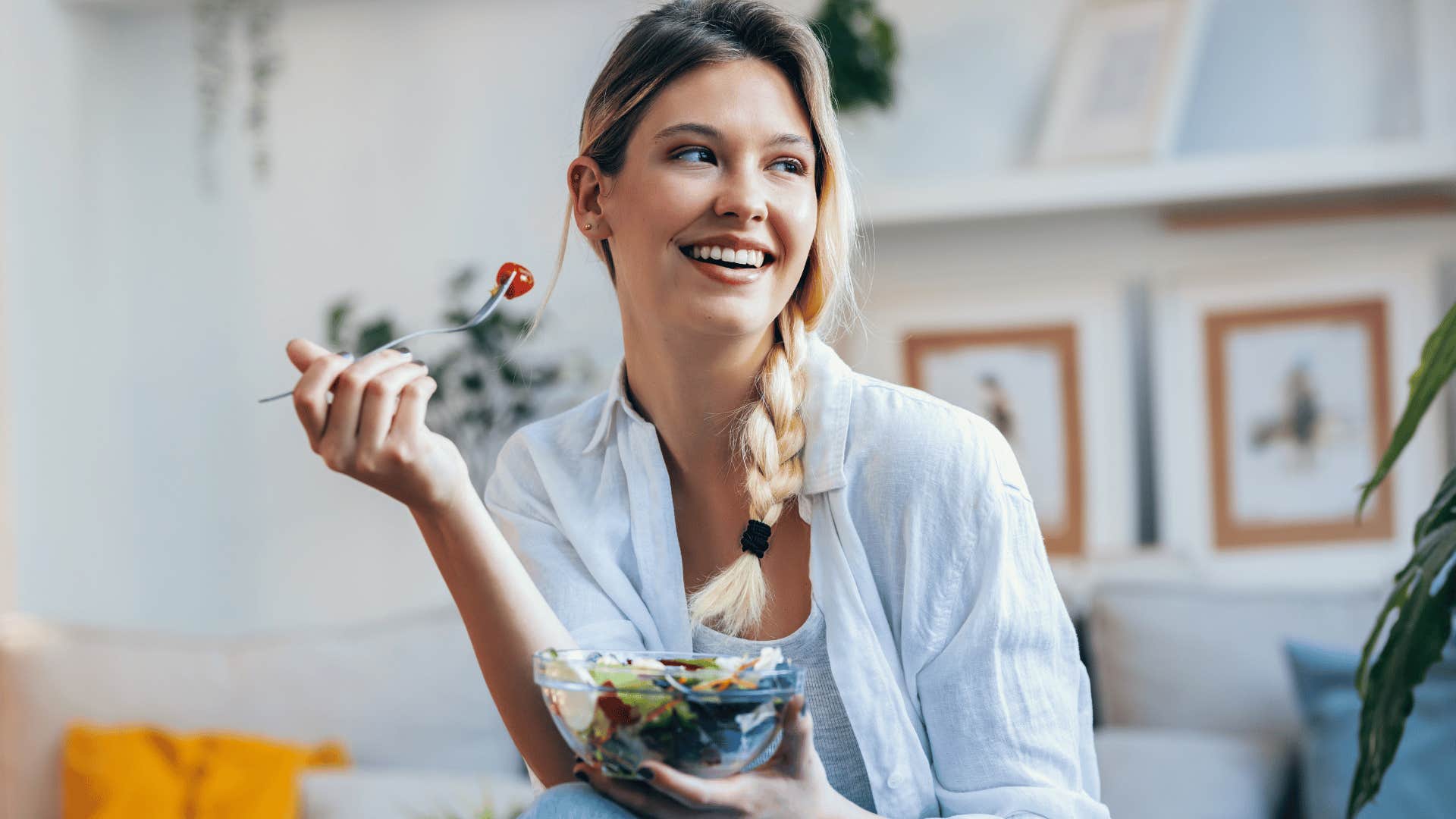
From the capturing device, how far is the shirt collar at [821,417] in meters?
1.20

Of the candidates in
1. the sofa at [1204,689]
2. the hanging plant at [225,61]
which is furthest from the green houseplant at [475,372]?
the sofa at [1204,689]

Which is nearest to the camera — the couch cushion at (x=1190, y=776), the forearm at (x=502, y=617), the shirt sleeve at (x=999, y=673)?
the forearm at (x=502, y=617)

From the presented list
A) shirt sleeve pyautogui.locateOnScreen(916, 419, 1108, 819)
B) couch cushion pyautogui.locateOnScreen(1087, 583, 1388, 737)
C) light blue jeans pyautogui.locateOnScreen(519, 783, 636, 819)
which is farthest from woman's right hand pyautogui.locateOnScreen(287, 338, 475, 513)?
couch cushion pyautogui.locateOnScreen(1087, 583, 1388, 737)

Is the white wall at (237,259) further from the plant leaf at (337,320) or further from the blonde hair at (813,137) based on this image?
the blonde hair at (813,137)

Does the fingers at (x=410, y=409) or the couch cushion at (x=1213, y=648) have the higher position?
the fingers at (x=410, y=409)

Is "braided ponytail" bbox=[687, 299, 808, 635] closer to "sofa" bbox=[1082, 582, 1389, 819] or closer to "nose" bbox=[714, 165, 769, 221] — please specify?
"nose" bbox=[714, 165, 769, 221]

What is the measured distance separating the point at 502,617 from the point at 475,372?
6.29 feet

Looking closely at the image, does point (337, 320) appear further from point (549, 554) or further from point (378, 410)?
point (378, 410)

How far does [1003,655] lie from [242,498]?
8.46ft

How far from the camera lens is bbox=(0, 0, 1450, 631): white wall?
3098mm

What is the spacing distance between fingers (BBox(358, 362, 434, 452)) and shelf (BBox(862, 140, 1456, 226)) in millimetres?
1927

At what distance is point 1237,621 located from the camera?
2.13m

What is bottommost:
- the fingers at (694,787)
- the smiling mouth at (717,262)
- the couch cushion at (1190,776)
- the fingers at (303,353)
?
the couch cushion at (1190,776)

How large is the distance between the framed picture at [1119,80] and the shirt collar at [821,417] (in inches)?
61.7
